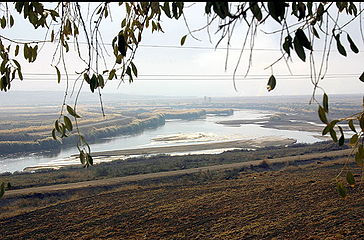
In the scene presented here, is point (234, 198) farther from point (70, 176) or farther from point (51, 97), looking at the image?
point (51, 97)

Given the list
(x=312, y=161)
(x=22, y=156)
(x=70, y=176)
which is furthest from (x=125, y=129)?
(x=312, y=161)

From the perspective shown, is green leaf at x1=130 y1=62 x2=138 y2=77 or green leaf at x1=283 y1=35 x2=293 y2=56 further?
green leaf at x1=130 y1=62 x2=138 y2=77

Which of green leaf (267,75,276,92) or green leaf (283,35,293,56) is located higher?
green leaf (283,35,293,56)

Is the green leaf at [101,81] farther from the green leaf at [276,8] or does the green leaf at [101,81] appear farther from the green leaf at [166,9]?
the green leaf at [276,8]

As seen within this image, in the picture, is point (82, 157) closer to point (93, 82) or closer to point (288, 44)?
point (93, 82)

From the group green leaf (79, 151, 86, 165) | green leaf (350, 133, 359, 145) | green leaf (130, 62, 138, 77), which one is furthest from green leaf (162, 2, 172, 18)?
green leaf (350, 133, 359, 145)

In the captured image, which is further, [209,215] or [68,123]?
[209,215]

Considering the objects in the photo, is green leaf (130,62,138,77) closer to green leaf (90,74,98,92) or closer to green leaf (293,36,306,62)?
green leaf (90,74,98,92)

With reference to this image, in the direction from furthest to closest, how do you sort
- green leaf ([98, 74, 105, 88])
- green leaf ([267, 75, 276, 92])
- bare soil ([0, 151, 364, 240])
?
1. bare soil ([0, 151, 364, 240])
2. green leaf ([98, 74, 105, 88])
3. green leaf ([267, 75, 276, 92])

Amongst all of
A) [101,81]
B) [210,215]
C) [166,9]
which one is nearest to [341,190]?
[166,9]
